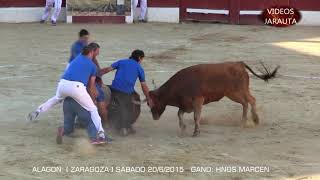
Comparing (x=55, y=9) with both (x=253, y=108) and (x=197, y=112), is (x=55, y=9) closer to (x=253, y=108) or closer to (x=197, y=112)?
(x=253, y=108)

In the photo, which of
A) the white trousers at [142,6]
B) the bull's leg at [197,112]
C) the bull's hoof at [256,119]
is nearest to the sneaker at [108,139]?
the bull's leg at [197,112]

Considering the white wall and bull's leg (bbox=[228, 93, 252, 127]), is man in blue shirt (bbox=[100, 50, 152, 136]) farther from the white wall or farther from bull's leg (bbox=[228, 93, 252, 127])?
the white wall

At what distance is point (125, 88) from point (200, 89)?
0.87m

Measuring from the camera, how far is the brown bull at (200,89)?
7352mm

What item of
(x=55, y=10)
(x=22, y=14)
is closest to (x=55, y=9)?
(x=55, y=10)

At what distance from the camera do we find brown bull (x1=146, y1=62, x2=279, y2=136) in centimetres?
735

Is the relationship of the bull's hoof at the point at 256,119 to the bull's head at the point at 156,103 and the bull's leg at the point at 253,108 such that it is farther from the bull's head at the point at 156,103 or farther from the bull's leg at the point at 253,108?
the bull's head at the point at 156,103

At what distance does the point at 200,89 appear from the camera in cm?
735

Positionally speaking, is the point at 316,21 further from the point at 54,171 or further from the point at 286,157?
the point at 54,171

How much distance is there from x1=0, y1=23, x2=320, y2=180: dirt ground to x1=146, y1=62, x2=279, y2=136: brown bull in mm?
320

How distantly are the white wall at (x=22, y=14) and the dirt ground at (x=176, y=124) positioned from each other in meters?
4.92

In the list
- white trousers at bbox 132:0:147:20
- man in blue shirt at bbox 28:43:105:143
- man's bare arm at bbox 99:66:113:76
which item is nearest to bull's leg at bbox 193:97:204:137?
man's bare arm at bbox 99:66:113:76

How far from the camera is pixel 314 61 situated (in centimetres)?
1318

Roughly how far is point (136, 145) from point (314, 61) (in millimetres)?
7259
